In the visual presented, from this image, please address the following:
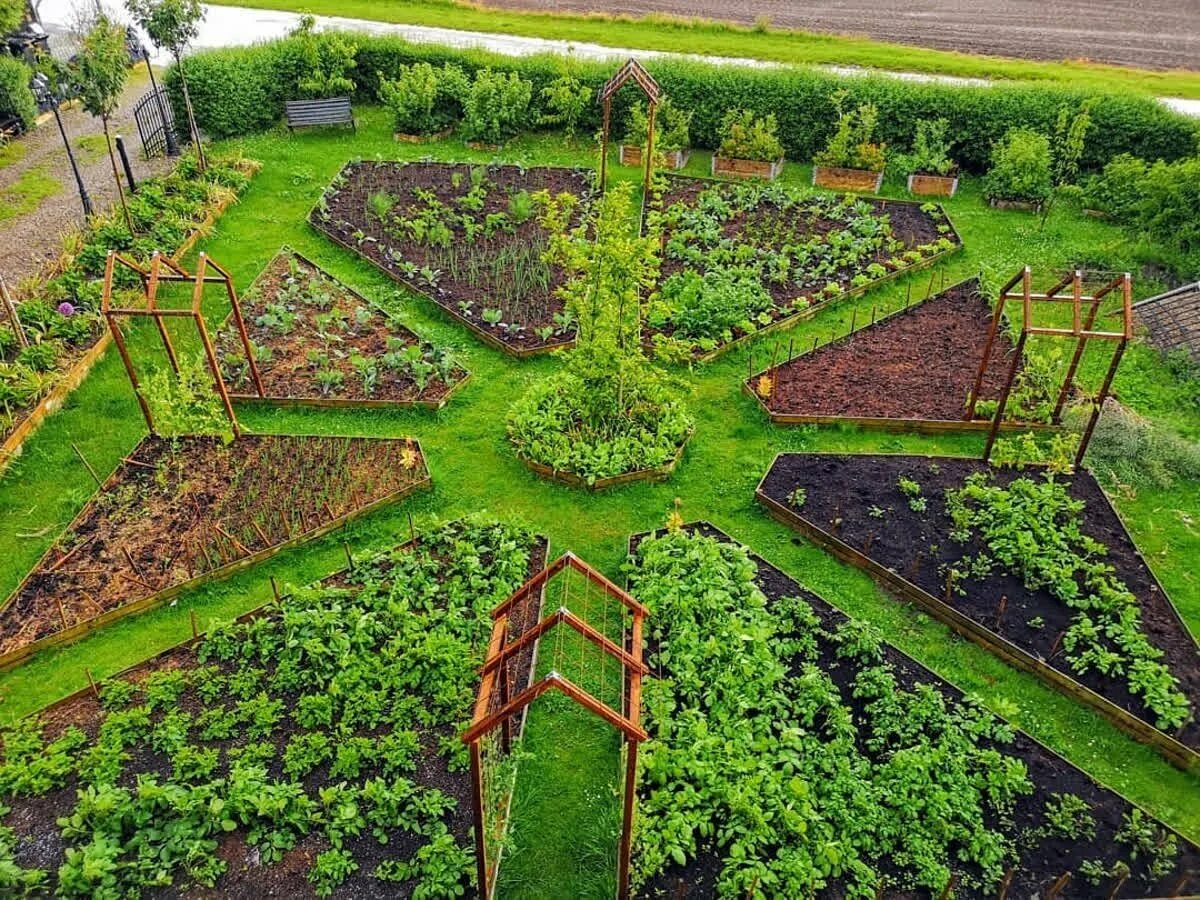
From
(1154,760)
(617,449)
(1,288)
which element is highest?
(1,288)

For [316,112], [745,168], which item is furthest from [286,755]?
[316,112]

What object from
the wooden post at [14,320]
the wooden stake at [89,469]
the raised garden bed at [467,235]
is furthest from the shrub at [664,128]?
the wooden stake at [89,469]

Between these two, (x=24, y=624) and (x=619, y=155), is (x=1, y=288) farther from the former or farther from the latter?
(x=619, y=155)

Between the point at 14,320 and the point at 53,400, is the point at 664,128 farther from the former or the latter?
the point at 53,400

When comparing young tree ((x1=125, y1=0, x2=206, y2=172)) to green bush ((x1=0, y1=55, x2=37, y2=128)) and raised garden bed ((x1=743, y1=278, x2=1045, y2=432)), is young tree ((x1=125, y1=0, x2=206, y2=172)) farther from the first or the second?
A: raised garden bed ((x1=743, y1=278, x2=1045, y2=432))

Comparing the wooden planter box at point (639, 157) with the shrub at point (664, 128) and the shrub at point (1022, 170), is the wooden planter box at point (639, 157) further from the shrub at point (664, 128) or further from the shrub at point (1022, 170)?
the shrub at point (1022, 170)

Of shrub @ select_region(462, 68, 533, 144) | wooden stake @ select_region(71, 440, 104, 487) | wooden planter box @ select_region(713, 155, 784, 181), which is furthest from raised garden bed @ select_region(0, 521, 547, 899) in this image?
shrub @ select_region(462, 68, 533, 144)

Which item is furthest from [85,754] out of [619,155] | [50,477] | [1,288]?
[619,155]
